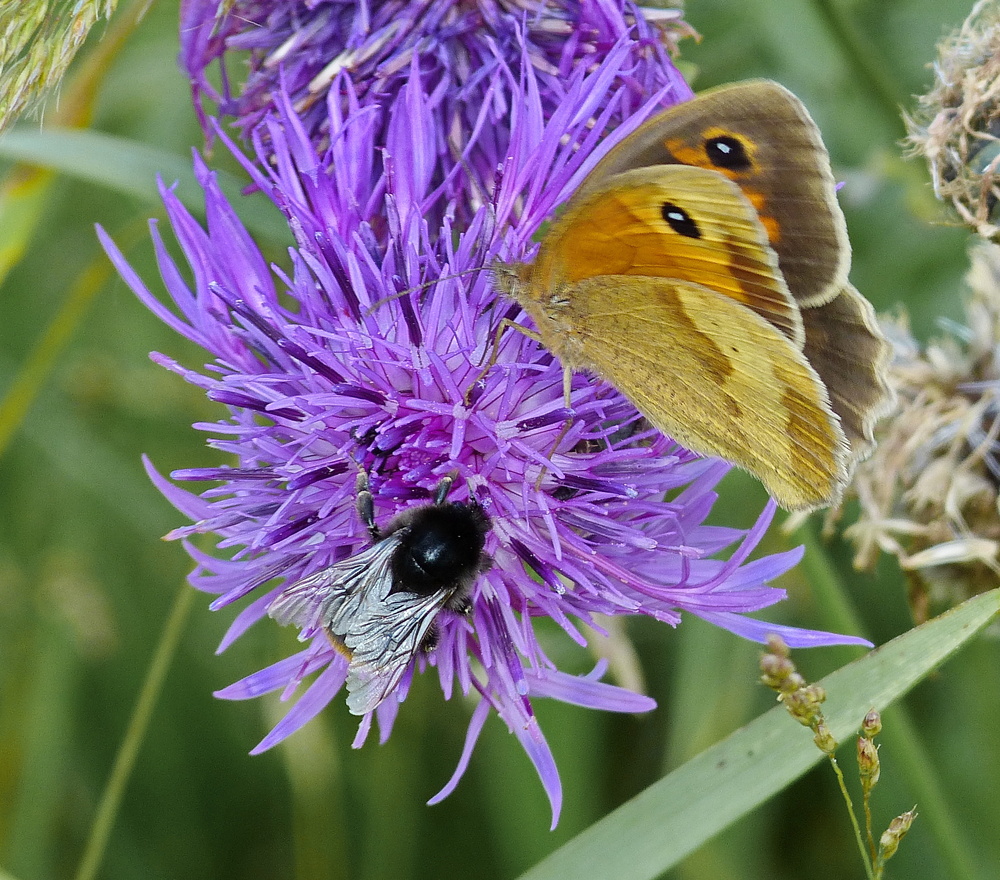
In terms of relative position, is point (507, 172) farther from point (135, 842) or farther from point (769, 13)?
point (135, 842)

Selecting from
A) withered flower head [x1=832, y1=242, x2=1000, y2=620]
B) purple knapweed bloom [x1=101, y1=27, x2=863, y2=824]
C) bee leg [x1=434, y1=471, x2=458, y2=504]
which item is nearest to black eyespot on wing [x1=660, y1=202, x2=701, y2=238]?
purple knapweed bloom [x1=101, y1=27, x2=863, y2=824]

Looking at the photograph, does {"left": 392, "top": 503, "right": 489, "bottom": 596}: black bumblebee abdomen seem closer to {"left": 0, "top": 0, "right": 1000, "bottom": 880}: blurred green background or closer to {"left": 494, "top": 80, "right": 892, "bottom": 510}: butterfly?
{"left": 494, "top": 80, "right": 892, "bottom": 510}: butterfly

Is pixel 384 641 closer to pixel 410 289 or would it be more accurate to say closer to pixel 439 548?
pixel 439 548

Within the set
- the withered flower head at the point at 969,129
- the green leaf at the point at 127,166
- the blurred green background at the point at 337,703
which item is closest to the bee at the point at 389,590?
Result: the green leaf at the point at 127,166

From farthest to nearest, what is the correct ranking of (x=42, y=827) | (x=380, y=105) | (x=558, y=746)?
(x=42, y=827), (x=558, y=746), (x=380, y=105)

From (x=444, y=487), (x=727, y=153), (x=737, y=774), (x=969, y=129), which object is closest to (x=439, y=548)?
(x=444, y=487)

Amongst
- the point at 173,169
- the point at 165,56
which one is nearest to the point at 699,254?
the point at 173,169

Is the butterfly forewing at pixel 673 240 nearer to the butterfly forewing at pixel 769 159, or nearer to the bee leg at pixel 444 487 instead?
the butterfly forewing at pixel 769 159
